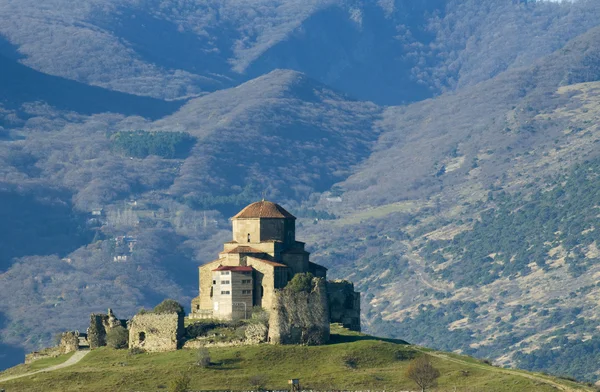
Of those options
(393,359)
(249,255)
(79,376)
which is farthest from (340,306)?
(79,376)

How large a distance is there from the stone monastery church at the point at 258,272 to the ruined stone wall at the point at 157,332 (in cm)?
871

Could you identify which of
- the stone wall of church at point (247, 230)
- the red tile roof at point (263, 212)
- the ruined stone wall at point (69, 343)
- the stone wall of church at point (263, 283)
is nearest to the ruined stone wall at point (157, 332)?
the ruined stone wall at point (69, 343)

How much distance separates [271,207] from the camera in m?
159

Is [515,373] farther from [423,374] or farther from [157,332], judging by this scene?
[157,332]

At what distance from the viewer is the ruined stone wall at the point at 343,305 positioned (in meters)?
157

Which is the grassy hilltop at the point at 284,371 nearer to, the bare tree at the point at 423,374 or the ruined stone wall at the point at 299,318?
the bare tree at the point at 423,374

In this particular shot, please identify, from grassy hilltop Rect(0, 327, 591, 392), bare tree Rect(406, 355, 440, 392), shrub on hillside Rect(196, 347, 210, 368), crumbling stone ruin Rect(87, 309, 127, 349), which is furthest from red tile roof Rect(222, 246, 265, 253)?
bare tree Rect(406, 355, 440, 392)

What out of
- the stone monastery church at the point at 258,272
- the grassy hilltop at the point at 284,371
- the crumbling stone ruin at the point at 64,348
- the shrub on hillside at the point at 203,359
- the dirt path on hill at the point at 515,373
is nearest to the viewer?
the dirt path on hill at the point at 515,373

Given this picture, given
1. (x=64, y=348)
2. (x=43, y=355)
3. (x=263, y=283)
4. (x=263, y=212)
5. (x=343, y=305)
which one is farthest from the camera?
(x=263, y=212)

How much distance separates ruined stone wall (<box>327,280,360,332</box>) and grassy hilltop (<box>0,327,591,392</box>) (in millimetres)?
14400

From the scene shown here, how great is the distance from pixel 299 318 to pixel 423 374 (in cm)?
1493

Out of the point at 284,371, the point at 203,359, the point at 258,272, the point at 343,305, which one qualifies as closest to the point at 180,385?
the point at 203,359

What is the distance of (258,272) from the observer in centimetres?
15088

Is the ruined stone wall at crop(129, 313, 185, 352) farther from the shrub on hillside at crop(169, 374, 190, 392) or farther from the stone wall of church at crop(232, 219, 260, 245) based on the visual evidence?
the stone wall of church at crop(232, 219, 260, 245)
